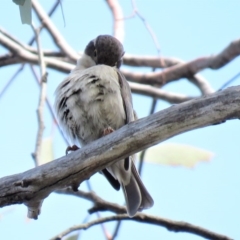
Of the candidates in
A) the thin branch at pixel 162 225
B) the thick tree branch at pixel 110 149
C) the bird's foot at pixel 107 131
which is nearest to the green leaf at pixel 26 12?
the thick tree branch at pixel 110 149

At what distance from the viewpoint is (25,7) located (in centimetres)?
308

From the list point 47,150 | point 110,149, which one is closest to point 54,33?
point 47,150

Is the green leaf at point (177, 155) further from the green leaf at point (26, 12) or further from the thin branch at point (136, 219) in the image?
the green leaf at point (26, 12)

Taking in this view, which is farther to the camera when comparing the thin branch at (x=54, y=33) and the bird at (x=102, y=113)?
the thin branch at (x=54, y=33)

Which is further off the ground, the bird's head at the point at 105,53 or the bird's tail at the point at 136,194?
the bird's head at the point at 105,53

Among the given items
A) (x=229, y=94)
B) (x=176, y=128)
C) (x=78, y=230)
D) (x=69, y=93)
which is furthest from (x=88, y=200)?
(x=229, y=94)

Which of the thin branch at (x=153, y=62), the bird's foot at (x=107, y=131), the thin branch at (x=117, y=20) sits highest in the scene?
the thin branch at (x=117, y=20)

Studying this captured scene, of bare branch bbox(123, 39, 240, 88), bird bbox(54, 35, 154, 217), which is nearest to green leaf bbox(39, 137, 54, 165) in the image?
bird bbox(54, 35, 154, 217)

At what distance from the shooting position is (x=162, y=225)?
3.65m

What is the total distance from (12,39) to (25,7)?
2.08 meters

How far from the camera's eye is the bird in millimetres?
3871

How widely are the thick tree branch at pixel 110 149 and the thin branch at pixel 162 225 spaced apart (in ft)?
1.60

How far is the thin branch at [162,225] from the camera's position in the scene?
357 cm

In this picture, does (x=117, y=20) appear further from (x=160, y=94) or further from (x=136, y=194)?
(x=136, y=194)
